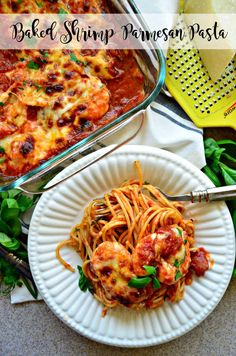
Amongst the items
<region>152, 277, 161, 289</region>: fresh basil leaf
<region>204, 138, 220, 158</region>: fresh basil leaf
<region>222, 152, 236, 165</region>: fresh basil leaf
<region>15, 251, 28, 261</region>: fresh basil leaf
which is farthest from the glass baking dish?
<region>152, 277, 161, 289</region>: fresh basil leaf

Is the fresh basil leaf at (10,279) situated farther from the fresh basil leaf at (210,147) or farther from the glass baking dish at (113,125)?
the fresh basil leaf at (210,147)

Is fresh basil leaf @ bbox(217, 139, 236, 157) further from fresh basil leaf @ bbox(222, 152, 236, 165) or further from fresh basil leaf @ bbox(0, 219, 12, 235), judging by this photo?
fresh basil leaf @ bbox(0, 219, 12, 235)

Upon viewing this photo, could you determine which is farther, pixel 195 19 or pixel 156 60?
pixel 195 19

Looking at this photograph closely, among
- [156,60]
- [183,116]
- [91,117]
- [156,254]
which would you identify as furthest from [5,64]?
[156,254]

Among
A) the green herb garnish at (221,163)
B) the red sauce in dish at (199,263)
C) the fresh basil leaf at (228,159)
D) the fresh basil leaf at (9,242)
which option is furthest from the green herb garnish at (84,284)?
the fresh basil leaf at (228,159)

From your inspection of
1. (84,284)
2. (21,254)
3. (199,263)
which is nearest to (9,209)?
(21,254)

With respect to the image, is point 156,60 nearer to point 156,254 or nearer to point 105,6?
point 105,6
